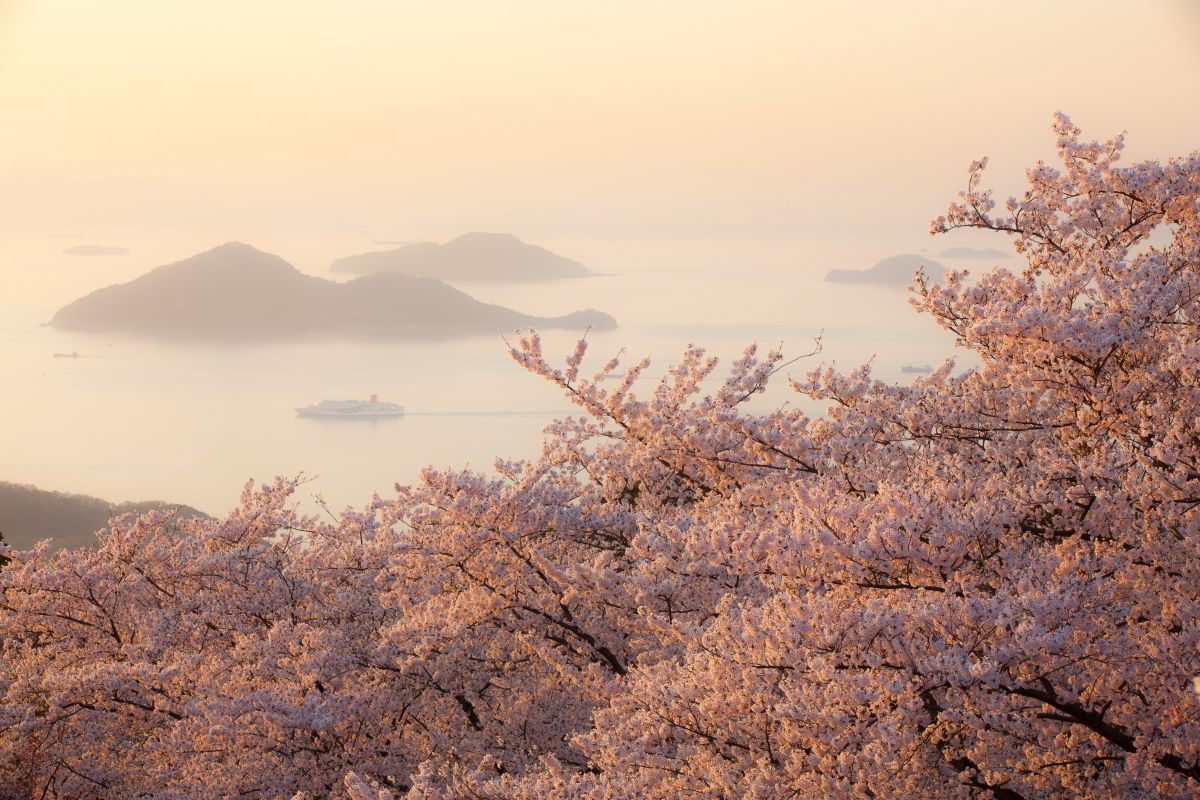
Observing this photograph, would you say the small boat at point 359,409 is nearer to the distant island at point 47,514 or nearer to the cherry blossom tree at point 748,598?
the distant island at point 47,514

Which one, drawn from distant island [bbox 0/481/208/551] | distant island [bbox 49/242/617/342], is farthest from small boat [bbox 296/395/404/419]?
distant island [bbox 49/242/617/342]

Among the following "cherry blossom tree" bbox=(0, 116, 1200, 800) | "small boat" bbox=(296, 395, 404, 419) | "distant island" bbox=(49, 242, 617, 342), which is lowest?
"small boat" bbox=(296, 395, 404, 419)

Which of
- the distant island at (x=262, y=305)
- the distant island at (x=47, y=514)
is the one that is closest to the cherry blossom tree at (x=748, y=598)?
the distant island at (x=47, y=514)

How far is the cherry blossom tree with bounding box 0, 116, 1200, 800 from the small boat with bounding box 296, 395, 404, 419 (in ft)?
301

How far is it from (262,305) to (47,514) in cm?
12232

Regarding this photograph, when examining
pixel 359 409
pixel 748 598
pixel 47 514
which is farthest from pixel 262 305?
pixel 748 598

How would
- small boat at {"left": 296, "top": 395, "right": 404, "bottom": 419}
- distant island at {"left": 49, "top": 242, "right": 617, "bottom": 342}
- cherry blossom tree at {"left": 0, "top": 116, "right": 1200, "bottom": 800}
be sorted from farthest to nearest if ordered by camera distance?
distant island at {"left": 49, "top": 242, "right": 617, "bottom": 342}
small boat at {"left": 296, "top": 395, "right": 404, "bottom": 419}
cherry blossom tree at {"left": 0, "top": 116, "right": 1200, "bottom": 800}

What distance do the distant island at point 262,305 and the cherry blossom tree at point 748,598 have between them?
527ft

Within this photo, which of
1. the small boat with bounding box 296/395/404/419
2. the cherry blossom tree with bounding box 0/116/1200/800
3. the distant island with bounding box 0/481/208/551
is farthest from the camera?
the small boat with bounding box 296/395/404/419

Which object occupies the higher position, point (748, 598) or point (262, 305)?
point (262, 305)

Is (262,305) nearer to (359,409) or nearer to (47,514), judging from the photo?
(359,409)

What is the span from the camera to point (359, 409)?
104250 millimetres

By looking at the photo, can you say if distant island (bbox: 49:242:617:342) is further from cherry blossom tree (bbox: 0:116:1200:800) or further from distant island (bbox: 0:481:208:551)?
cherry blossom tree (bbox: 0:116:1200:800)

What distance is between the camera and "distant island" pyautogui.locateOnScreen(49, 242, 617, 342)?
17388cm
